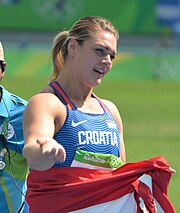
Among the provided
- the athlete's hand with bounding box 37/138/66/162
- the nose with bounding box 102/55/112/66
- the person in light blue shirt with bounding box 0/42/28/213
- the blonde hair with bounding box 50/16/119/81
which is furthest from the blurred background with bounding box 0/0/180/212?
the athlete's hand with bounding box 37/138/66/162

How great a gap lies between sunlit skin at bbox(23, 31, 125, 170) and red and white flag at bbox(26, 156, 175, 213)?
0.28 m

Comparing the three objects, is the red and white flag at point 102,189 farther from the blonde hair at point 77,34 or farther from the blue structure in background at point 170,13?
the blue structure in background at point 170,13

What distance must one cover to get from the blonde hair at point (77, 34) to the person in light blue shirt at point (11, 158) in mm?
662

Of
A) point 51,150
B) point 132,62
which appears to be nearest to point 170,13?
point 132,62

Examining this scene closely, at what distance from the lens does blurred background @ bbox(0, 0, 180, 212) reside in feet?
63.7

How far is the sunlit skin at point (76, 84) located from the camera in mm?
4469

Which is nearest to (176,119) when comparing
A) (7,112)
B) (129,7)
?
(7,112)

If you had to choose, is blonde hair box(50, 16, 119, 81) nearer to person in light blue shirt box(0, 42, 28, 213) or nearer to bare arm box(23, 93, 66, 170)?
bare arm box(23, 93, 66, 170)

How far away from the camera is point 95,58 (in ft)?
15.7

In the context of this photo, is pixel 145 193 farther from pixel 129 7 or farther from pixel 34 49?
pixel 129 7

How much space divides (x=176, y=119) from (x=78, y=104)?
1810cm

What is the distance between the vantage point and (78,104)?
4844 mm

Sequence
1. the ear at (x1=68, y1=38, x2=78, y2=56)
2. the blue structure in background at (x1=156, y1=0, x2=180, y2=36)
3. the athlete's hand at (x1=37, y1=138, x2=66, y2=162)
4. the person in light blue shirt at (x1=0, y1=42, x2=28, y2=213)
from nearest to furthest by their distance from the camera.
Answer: the athlete's hand at (x1=37, y1=138, x2=66, y2=162) → the ear at (x1=68, y1=38, x2=78, y2=56) → the person in light blue shirt at (x1=0, y1=42, x2=28, y2=213) → the blue structure in background at (x1=156, y1=0, x2=180, y2=36)

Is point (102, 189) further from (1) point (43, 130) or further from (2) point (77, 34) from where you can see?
(2) point (77, 34)
